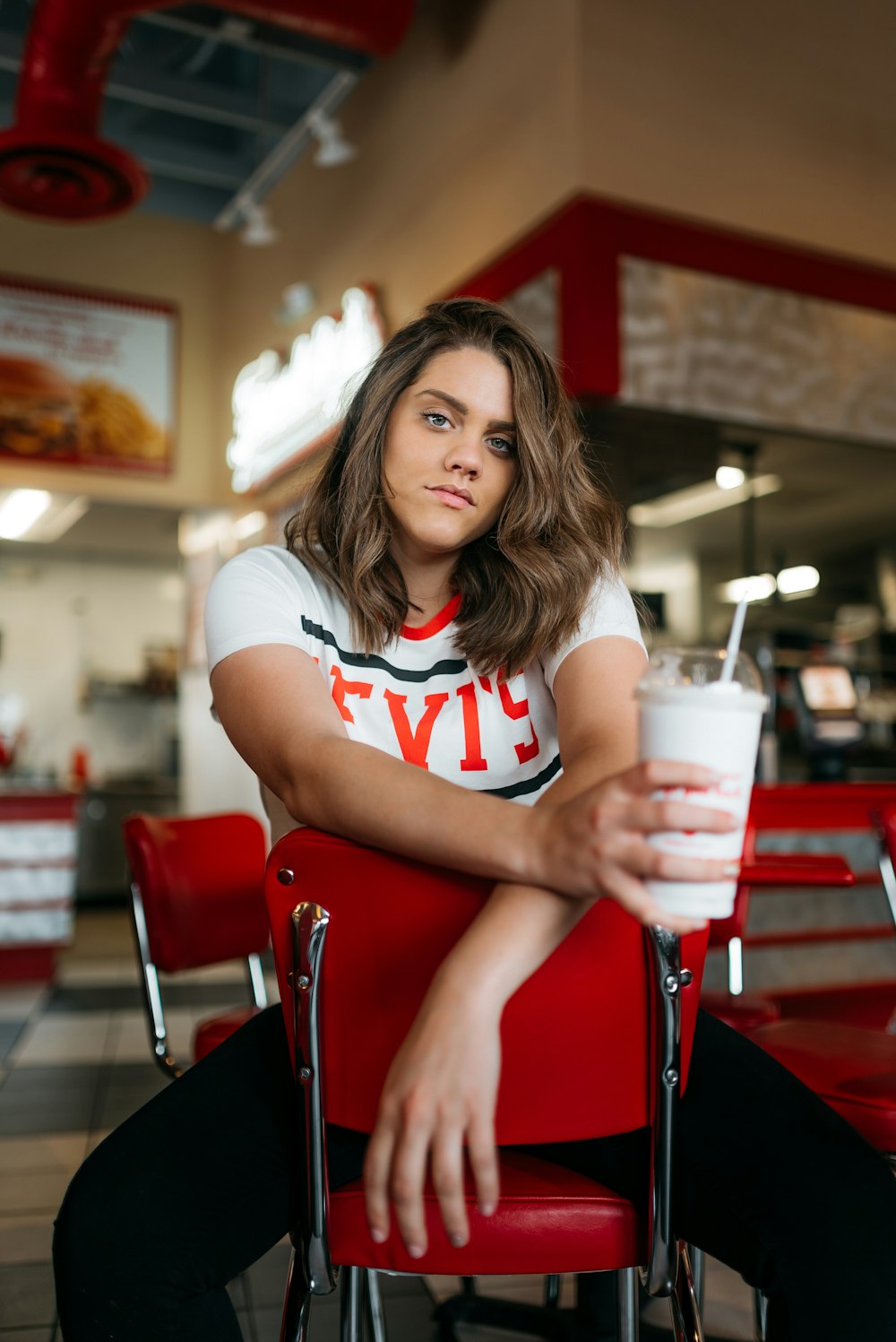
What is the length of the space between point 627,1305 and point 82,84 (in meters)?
4.18

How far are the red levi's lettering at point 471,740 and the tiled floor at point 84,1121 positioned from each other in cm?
118

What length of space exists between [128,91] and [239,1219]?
5.43m

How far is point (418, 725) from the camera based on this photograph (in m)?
1.25

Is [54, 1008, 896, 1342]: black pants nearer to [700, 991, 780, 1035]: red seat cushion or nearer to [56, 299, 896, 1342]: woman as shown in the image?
[56, 299, 896, 1342]: woman

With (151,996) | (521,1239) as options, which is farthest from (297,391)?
Result: (521,1239)

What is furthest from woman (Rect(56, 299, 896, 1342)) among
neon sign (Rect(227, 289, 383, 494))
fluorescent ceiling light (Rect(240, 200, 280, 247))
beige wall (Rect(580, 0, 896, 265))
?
fluorescent ceiling light (Rect(240, 200, 280, 247))

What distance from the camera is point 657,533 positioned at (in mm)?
5574

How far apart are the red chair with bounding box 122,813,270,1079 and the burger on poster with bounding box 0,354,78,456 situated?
4824mm

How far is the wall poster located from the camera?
6.09 m

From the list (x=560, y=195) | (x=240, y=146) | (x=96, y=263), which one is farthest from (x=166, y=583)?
(x=560, y=195)

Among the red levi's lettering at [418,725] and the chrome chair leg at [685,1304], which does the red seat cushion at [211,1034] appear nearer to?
the red levi's lettering at [418,725]

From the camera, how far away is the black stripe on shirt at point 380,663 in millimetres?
1290

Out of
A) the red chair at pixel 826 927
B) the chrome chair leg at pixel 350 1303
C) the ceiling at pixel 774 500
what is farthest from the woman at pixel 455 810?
the ceiling at pixel 774 500

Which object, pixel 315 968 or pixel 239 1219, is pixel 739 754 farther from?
pixel 239 1219
